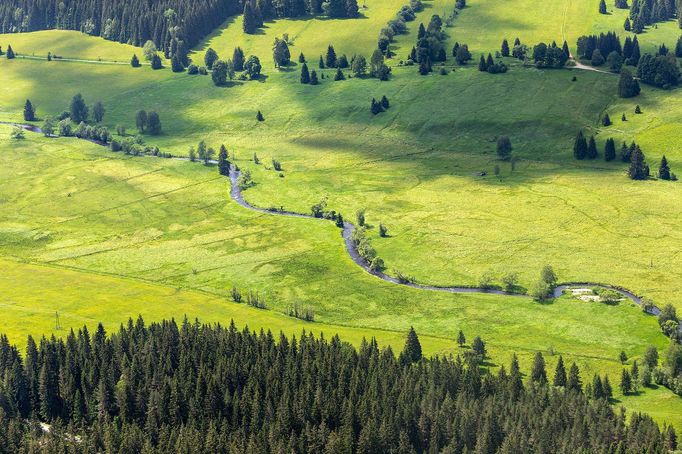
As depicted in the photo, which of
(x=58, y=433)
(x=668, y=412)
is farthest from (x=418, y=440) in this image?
(x=58, y=433)

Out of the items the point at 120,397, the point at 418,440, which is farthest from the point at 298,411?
the point at 120,397

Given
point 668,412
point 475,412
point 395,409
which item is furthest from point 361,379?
point 668,412

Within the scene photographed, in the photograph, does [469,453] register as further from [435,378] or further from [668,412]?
[668,412]

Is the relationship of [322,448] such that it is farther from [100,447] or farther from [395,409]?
[100,447]

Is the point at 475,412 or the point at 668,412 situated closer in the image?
the point at 475,412

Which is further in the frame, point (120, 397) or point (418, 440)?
point (120, 397)

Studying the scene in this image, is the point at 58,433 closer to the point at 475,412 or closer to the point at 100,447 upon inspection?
the point at 100,447

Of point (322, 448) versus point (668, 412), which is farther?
point (668, 412)
